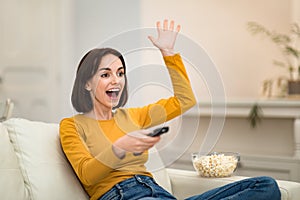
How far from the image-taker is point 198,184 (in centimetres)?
193

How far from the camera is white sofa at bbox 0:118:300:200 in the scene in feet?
5.15

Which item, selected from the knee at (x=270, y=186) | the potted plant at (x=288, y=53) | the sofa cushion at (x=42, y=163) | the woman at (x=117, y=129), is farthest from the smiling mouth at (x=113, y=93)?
the potted plant at (x=288, y=53)

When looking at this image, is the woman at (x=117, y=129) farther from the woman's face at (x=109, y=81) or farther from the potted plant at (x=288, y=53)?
the potted plant at (x=288, y=53)

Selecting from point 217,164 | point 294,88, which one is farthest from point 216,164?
point 294,88

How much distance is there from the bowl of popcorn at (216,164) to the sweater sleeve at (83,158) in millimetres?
477

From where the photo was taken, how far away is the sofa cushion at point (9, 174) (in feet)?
5.04

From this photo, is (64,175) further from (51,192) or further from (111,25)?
(111,25)

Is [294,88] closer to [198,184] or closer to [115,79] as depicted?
[198,184]

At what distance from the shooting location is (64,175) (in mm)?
1658

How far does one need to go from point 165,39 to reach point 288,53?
184cm

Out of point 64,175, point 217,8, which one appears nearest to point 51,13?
point 217,8

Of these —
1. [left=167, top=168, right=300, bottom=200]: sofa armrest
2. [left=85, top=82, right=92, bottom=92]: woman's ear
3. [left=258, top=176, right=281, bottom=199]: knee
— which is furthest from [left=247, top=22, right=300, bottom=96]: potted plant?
[left=85, top=82, right=92, bottom=92]: woman's ear

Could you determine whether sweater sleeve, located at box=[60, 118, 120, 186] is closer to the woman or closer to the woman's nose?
the woman

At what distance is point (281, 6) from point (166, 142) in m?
2.29
